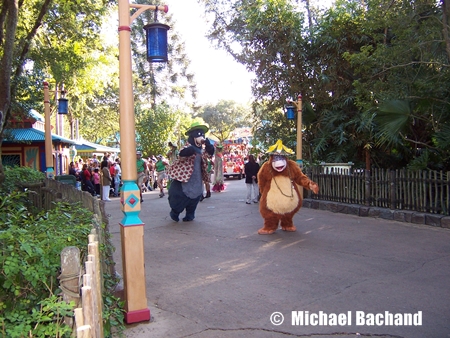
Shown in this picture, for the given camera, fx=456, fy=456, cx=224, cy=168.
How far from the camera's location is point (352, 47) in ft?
50.2

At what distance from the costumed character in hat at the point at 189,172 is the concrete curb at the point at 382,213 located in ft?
11.8

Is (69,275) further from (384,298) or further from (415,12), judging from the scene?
(415,12)

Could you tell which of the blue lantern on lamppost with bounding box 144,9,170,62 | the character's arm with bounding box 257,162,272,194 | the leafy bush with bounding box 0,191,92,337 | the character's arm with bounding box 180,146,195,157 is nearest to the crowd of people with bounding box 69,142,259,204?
the character's arm with bounding box 180,146,195,157

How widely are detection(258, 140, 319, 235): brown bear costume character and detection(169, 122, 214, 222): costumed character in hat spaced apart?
189 centimetres

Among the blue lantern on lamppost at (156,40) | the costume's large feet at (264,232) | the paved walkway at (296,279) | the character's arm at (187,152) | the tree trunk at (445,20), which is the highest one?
the tree trunk at (445,20)

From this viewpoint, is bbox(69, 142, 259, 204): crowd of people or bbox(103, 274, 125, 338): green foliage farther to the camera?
bbox(69, 142, 259, 204): crowd of people

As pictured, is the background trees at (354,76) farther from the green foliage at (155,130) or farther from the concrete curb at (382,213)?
the green foliage at (155,130)

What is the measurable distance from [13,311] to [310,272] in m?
3.96

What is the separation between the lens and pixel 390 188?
404 inches

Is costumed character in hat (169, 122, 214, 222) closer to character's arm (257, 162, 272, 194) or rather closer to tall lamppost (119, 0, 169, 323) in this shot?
character's arm (257, 162, 272, 194)

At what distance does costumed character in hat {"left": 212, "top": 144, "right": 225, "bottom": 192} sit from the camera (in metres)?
17.3

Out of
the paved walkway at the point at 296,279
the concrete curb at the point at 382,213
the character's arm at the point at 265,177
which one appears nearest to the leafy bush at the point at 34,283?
the paved walkway at the point at 296,279

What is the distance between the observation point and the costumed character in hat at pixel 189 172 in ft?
33.0

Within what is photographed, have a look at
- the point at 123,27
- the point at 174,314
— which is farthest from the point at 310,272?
the point at 123,27
